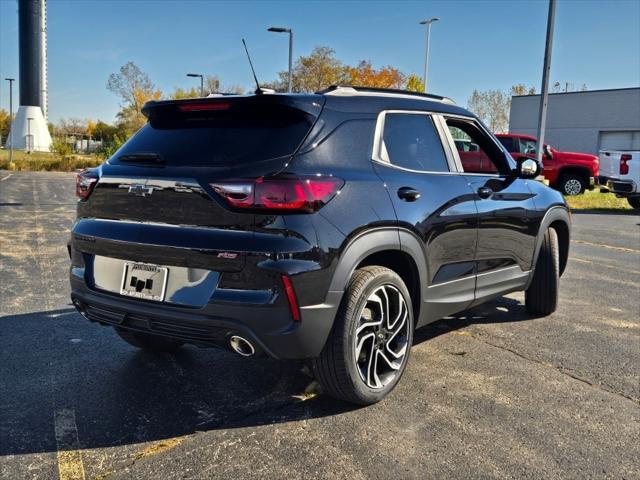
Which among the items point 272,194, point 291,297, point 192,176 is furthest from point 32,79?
point 291,297

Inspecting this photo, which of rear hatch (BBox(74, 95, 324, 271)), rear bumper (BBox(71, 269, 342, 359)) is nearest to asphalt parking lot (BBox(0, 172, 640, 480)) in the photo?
rear bumper (BBox(71, 269, 342, 359))

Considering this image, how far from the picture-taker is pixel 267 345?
2.79 m

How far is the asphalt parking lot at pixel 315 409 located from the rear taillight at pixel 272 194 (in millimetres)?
1129

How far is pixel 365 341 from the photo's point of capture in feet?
10.7

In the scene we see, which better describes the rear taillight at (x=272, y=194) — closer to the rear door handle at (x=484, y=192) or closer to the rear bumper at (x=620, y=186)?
the rear door handle at (x=484, y=192)

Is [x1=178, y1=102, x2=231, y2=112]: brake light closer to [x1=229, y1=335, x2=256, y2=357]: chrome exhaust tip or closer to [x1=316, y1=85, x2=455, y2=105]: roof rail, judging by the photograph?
[x1=316, y1=85, x2=455, y2=105]: roof rail

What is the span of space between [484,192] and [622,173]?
13.2m

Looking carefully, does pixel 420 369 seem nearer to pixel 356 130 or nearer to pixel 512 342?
pixel 512 342

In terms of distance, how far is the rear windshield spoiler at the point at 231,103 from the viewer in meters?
3.02

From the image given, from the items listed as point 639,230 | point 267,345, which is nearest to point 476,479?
point 267,345

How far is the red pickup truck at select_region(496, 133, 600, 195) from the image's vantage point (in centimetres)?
1808

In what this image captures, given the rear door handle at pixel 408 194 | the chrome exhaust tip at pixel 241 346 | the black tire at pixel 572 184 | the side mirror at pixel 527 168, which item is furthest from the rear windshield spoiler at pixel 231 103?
the black tire at pixel 572 184

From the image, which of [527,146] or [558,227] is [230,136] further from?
[527,146]

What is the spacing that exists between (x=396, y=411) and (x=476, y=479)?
2.36 feet
